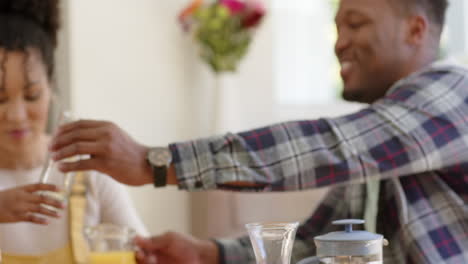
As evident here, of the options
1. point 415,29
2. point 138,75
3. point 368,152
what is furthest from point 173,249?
point 138,75

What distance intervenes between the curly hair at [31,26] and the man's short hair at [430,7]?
0.80 metres

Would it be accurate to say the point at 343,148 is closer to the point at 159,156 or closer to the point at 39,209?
the point at 159,156

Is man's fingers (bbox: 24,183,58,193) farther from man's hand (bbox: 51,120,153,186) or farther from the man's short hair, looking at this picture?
the man's short hair

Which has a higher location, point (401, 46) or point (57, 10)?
point (57, 10)

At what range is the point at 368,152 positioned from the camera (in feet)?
4.31

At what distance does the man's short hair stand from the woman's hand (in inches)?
32.5

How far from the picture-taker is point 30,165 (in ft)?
5.67

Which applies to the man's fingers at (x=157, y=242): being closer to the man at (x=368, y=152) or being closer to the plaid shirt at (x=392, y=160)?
the man at (x=368, y=152)

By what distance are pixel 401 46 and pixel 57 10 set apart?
84cm

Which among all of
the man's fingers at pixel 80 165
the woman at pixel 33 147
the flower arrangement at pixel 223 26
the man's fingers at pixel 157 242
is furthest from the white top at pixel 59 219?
the flower arrangement at pixel 223 26

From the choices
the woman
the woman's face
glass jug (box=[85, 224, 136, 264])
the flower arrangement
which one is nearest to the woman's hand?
glass jug (box=[85, 224, 136, 264])

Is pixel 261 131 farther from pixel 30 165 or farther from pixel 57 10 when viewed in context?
A: pixel 57 10

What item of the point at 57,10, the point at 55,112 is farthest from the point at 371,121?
the point at 55,112

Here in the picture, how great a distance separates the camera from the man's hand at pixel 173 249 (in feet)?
4.45
